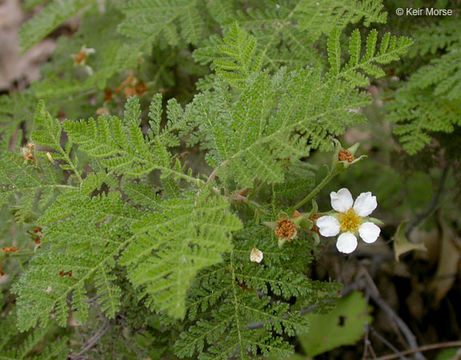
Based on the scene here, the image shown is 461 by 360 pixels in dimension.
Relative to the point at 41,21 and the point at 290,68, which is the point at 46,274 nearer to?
the point at 290,68

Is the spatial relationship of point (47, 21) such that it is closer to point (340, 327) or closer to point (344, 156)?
point (344, 156)

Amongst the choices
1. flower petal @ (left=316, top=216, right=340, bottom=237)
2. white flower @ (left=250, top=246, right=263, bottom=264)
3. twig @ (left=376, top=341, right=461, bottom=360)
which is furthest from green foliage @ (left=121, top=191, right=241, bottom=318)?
twig @ (left=376, top=341, right=461, bottom=360)

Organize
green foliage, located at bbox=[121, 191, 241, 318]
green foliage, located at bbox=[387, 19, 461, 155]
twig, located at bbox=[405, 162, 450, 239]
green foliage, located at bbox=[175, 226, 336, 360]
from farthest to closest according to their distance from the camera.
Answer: twig, located at bbox=[405, 162, 450, 239] → green foliage, located at bbox=[387, 19, 461, 155] → green foliage, located at bbox=[175, 226, 336, 360] → green foliage, located at bbox=[121, 191, 241, 318]

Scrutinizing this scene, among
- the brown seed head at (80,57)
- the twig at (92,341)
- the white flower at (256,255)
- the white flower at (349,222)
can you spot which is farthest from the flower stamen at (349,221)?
the brown seed head at (80,57)

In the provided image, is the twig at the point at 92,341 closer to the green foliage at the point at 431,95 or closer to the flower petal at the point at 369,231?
the flower petal at the point at 369,231

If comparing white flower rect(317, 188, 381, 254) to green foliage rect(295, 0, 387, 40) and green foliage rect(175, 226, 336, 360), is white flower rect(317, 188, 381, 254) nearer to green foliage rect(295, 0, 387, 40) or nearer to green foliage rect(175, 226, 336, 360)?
green foliage rect(175, 226, 336, 360)

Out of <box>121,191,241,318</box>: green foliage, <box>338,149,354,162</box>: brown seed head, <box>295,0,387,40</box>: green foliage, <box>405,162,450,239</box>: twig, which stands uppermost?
<box>295,0,387,40</box>: green foliage

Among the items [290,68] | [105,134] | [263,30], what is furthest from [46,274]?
[263,30]
